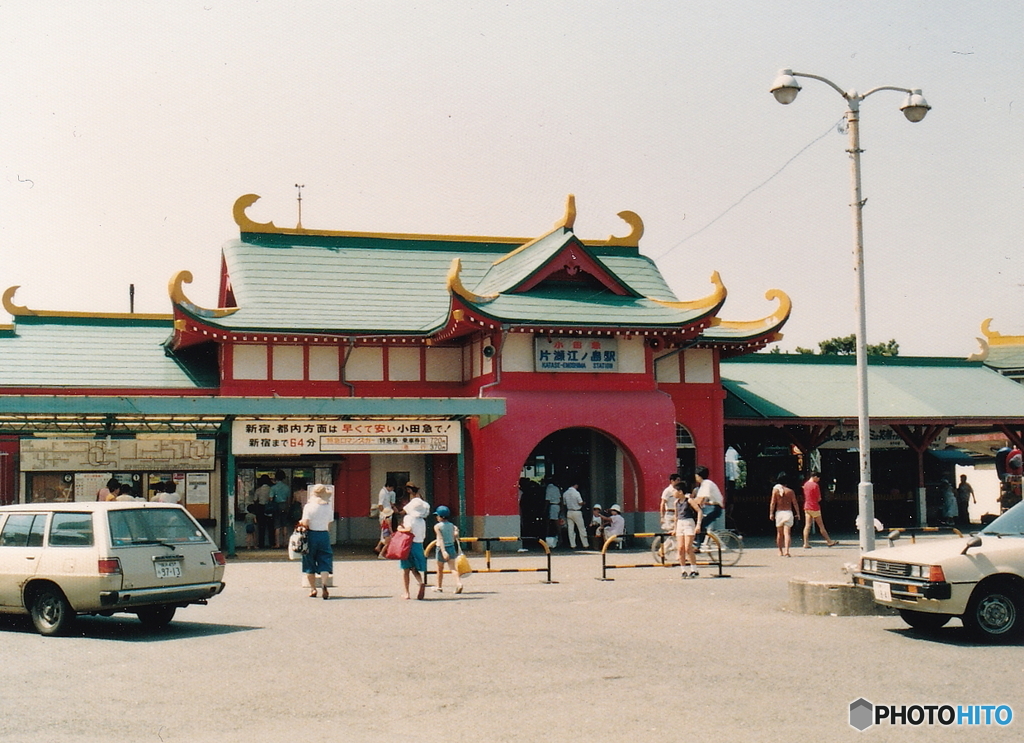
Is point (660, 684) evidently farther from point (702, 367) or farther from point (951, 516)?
point (951, 516)

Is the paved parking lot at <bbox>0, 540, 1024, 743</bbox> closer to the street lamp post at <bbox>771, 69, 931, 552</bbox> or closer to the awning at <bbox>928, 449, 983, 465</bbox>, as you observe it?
the street lamp post at <bbox>771, 69, 931, 552</bbox>

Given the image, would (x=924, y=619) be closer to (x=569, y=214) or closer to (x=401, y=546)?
(x=401, y=546)

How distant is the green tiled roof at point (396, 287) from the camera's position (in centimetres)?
2508

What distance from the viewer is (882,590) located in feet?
39.3

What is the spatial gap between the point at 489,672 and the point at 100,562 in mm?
4757

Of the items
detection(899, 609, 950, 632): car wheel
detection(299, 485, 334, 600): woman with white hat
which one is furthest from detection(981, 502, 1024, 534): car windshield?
detection(299, 485, 334, 600): woman with white hat

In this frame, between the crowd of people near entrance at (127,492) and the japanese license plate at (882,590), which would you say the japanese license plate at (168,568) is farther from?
the japanese license plate at (882,590)

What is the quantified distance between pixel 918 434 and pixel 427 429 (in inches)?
633

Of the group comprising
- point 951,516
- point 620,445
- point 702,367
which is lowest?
point 951,516

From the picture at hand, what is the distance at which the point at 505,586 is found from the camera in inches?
683

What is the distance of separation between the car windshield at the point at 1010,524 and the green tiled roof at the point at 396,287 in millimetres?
12601

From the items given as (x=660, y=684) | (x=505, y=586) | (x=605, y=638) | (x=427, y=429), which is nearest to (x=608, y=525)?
(x=427, y=429)

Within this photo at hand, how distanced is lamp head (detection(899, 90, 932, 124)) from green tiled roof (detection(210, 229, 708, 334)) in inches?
406

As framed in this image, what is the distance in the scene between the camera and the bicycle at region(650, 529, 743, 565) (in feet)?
65.3
